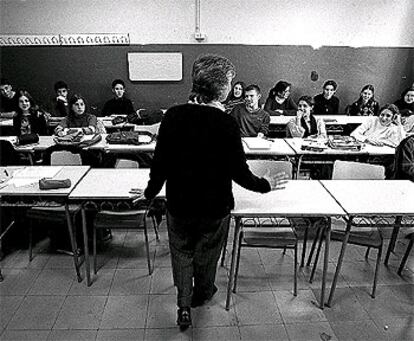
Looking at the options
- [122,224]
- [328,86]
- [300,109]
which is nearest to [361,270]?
[122,224]

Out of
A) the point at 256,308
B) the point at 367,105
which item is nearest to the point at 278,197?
the point at 256,308

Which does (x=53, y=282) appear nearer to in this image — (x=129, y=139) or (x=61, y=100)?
(x=129, y=139)

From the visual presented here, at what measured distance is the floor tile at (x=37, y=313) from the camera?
2.50 metres

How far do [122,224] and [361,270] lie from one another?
1.79 metres

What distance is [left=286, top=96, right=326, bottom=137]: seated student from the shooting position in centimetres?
457

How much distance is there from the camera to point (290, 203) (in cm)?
256

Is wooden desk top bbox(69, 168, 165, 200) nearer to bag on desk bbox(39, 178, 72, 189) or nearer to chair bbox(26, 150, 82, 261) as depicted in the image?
bag on desk bbox(39, 178, 72, 189)

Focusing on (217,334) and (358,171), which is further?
(358,171)

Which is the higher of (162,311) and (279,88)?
(279,88)

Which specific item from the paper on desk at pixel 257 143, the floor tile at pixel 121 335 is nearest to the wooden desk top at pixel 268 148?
the paper on desk at pixel 257 143

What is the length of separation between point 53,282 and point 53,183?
2.39ft

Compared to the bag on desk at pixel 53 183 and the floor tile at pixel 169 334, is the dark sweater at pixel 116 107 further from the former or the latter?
the floor tile at pixel 169 334

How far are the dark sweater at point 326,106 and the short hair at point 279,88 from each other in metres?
0.63

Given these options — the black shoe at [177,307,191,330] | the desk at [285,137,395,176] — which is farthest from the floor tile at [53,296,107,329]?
the desk at [285,137,395,176]
